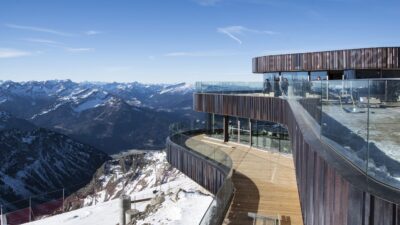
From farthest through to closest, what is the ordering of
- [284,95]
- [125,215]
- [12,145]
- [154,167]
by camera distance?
1. [12,145]
2. [154,167]
3. [125,215]
4. [284,95]

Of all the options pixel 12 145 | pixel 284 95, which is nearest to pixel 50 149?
pixel 12 145

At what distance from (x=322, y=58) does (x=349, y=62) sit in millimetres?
2307

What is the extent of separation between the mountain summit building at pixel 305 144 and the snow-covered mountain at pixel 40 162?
12587cm

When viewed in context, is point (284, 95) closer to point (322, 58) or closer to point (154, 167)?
point (322, 58)

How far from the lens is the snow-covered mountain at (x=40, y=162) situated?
148250 millimetres

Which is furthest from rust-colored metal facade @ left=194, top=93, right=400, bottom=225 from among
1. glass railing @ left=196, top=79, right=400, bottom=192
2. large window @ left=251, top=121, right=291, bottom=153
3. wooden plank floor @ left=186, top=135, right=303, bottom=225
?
large window @ left=251, top=121, right=291, bottom=153

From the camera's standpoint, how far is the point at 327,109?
7.16m

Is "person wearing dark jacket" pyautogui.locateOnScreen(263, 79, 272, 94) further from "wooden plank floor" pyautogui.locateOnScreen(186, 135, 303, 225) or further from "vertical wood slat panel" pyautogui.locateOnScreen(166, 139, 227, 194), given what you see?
"vertical wood slat panel" pyautogui.locateOnScreen(166, 139, 227, 194)

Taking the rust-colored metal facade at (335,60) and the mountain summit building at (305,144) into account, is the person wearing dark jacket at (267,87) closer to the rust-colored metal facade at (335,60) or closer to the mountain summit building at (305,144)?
the mountain summit building at (305,144)

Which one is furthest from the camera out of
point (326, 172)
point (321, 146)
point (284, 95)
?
point (284, 95)

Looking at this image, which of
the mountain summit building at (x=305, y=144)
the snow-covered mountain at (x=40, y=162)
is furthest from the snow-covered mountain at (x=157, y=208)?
the snow-covered mountain at (x=40, y=162)

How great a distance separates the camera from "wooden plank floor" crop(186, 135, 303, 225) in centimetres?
1345

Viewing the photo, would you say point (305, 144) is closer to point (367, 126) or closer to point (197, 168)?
point (367, 126)

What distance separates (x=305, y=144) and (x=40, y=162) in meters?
172
